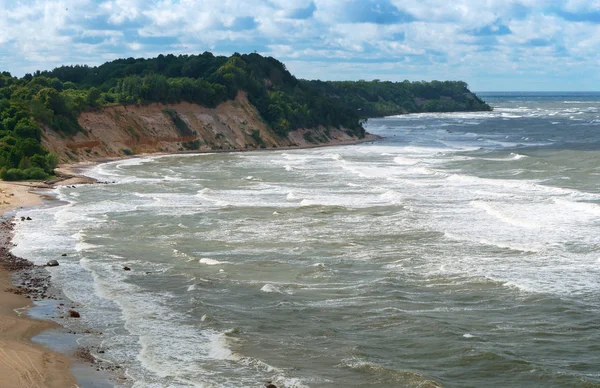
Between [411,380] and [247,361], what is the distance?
3.96 meters

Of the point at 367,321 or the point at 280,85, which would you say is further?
the point at 280,85

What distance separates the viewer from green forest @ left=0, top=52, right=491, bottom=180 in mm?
71688

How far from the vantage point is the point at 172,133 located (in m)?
95.9

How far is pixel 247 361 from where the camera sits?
20.1 metres

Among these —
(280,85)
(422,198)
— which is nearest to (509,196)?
(422,198)

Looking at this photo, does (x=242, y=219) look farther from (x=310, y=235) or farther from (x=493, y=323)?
(x=493, y=323)

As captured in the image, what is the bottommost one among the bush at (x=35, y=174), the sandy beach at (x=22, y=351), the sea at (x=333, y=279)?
the sea at (x=333, y=279)

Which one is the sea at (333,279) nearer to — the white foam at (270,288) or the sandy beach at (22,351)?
the white foam at (270,288)

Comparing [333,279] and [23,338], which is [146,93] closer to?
[333,279]

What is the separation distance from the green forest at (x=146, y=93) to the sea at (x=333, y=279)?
1633 centimetres

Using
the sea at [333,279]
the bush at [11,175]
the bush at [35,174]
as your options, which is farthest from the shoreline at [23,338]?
the bush at [35,174]

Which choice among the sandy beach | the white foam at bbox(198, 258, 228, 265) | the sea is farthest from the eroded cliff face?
the sandy beach

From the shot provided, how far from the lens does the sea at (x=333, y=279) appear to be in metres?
19.9

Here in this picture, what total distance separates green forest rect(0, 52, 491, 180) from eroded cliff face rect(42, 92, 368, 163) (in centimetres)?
124
